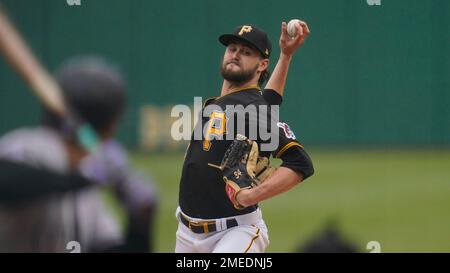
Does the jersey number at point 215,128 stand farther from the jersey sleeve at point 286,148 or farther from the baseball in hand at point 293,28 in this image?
the baseball in hand at point 293,28

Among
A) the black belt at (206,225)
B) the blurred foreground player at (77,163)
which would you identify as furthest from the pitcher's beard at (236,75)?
the blurred foreground player at (77,163)

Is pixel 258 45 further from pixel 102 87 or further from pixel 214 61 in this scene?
pixel 214 61

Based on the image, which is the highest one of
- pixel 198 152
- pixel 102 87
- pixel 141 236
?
pixel 102 87

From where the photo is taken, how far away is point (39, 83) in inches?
63.8

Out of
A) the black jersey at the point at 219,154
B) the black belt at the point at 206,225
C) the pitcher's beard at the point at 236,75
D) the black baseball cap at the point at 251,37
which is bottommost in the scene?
the black belt at the point at 206,225

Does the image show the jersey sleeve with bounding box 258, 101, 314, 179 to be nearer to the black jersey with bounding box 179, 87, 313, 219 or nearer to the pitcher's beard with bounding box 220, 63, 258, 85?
the black jersey with bounding box 179, 87, 313, 219

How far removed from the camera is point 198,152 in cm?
391

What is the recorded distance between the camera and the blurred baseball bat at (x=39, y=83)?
1.57 m

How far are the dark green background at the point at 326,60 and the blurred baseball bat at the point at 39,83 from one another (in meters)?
4.82

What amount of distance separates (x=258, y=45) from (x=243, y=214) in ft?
2.93

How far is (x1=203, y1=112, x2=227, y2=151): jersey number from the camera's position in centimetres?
386
